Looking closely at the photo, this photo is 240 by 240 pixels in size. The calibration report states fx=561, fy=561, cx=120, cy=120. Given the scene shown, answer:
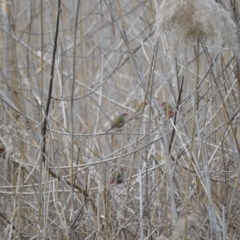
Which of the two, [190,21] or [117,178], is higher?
[190,21]

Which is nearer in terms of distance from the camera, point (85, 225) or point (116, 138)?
point (85, 225)

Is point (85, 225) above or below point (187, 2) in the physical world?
below

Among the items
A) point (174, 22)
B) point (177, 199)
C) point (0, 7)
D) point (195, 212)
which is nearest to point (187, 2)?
point (174, 22)

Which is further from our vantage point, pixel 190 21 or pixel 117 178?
pixel 117 178

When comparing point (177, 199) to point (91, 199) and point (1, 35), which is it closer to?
point (91, 199)

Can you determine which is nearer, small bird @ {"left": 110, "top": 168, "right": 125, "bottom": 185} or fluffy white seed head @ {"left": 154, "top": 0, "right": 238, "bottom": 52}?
fluffy white seed head @ {"left": 154, "top": 0, "right": 238, "bottom": 52}

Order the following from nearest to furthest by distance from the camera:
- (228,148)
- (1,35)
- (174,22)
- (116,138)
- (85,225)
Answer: (174,22)
(85,225)
(228,148)
(116,138)
(1,35)

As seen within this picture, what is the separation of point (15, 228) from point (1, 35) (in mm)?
1559

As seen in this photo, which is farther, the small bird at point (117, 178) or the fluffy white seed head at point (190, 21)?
→ the small bird at point (117, 178)

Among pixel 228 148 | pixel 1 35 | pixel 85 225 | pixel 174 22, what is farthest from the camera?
pixel 1 35

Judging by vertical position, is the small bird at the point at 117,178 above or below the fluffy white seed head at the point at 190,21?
below

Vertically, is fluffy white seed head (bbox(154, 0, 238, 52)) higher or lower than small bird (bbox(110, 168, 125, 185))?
higher

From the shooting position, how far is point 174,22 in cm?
127

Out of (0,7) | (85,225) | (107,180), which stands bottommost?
(85,225)
